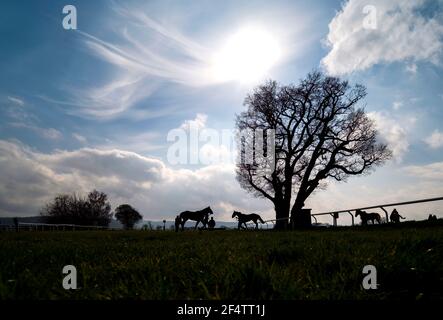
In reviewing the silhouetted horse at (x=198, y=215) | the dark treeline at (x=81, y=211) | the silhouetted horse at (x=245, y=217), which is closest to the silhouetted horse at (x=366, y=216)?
the silhouetted horse at (x=245, y=217)

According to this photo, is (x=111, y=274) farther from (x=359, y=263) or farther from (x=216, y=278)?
(x=359, y=263)

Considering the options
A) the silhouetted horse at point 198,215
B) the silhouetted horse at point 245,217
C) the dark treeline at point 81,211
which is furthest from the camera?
the dark treeline at point 81,211

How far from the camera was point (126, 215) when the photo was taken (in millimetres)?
118688

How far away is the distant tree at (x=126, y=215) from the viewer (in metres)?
118

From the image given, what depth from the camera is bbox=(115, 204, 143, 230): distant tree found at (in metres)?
118

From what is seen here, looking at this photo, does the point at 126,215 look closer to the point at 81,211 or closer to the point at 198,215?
the point at 81,211

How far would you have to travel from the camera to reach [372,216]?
31.0 m

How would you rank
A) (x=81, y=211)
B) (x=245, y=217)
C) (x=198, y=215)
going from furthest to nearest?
(x=81, y=211)
(x=245, y=217)
(x=198, y=215)

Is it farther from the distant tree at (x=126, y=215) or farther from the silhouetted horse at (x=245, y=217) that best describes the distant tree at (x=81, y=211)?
the silhouetted horse at (x=245, y=217)

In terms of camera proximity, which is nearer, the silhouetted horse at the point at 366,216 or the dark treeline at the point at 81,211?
the silhouetted horse at the point at 366,216

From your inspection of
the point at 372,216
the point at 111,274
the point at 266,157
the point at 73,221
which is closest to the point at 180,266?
the point at 111,274

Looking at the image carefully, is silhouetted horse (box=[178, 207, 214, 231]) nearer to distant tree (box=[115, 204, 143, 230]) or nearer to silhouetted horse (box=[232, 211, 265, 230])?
silhouetted horse (box=[232, 211, 265, 230])

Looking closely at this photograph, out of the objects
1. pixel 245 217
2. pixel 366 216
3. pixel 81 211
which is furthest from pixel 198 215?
pixel 81 211

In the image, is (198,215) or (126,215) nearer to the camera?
(198,215)
